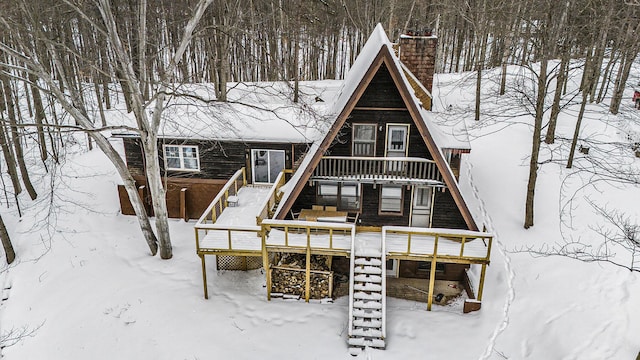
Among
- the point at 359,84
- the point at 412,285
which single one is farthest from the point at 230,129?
the point at 412,285

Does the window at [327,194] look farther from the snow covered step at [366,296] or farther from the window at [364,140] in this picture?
the snow covered step at [366,296]

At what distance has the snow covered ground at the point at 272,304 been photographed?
1148cm

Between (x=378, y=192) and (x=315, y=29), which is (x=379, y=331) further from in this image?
(x=315, y=29)

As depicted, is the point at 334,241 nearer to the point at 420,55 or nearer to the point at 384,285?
the point at 384,285

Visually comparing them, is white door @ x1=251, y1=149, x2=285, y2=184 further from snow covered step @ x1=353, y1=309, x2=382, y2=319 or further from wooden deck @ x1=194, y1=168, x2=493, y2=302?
snow covered step @ x1=353, y1=309, x2=382, y2=319

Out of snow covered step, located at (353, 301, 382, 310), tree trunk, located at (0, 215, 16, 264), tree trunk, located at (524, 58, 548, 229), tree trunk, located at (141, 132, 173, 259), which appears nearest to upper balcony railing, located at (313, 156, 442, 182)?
snow covered step, located at (353, 301, 382, 310)

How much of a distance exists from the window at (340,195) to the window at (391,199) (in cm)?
90

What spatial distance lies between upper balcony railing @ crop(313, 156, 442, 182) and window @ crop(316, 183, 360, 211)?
77cm

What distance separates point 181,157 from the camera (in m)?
17.7

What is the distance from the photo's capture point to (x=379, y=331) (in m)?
12.0

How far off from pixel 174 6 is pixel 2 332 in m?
25.2

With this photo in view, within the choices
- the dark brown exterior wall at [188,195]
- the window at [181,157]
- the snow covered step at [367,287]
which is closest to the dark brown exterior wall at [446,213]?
the snow covered step at [367,287]

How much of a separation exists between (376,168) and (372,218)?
6.57 feet

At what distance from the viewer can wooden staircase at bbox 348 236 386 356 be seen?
11.8 metres
